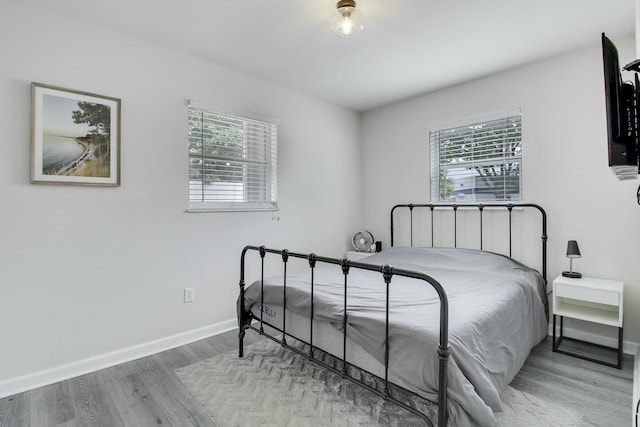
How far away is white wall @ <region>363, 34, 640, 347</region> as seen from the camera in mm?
2557

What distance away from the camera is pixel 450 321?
1.59m

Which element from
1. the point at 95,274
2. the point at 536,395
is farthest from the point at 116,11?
the point at 536,395

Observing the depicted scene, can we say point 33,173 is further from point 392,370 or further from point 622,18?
point 622,18

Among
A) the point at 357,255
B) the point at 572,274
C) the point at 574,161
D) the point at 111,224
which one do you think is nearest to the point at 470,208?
the point at 574,161

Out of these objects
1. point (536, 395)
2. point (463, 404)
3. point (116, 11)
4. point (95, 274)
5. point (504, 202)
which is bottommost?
point (536, 395)

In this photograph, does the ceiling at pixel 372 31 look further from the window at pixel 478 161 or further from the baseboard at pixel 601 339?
the baseboard at pixel 601 339

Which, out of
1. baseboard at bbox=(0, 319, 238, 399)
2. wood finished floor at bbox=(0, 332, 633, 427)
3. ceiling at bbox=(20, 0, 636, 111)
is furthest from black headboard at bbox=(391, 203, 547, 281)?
baseboard at bbox=(0, 319, 238, 399)

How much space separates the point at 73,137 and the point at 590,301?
3.96m

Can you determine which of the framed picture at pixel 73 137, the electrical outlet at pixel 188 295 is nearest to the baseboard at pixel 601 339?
the electrical outlet at pixel 188 295

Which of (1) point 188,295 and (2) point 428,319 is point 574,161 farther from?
(1) point 188,295

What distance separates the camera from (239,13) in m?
2.23

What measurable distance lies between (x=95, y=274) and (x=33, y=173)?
79cm

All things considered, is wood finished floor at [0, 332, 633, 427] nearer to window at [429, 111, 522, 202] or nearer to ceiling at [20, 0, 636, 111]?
window at [429, 111, 522, 202]

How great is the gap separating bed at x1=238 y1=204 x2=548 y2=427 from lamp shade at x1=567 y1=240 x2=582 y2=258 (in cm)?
29
